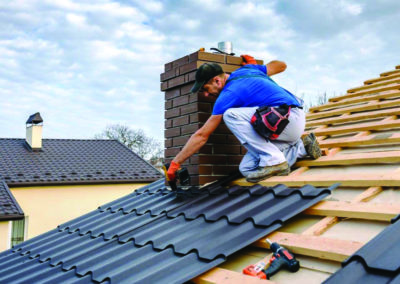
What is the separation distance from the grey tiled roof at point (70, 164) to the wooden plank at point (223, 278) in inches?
723

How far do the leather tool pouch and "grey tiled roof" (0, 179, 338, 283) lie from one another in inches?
18.8

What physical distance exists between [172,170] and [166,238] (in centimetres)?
126

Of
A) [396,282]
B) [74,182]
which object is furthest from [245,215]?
[74,182]

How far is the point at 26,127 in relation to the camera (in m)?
23.1

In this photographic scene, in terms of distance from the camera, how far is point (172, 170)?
4.16 meters

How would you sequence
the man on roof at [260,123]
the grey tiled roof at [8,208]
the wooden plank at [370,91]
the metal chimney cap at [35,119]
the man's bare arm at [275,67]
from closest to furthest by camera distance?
the man on roof at [260,123] < the man's bare arm at [275,67] < the wooden plank at [370,91] < the grey tiled roof at [8,208] < the metal chimney cap at [35,119]

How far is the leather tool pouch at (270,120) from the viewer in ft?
11.3

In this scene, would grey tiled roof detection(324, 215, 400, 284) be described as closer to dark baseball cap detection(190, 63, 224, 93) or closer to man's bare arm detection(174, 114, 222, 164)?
man's bare arm detection(174, 114, 222, 164)

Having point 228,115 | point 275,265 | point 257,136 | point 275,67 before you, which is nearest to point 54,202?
point 275,67

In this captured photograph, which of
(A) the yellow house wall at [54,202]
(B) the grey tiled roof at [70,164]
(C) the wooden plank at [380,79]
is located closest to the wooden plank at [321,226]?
(C) the wooden plank at [380,79]

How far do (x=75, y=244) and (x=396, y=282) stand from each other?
3.22 metres

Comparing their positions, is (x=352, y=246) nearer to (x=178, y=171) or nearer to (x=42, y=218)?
(x=178, y=171)

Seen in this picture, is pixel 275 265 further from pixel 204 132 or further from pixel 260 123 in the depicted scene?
pixel 204 132

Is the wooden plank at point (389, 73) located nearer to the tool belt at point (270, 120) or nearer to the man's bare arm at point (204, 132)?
the tool belt at point (270, 120)
